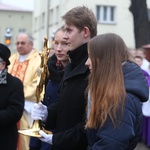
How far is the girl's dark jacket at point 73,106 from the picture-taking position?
3.71 metres

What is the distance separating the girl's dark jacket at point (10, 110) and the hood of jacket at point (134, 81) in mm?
2253

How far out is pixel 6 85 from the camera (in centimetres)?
554

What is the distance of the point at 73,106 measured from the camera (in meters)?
3.85

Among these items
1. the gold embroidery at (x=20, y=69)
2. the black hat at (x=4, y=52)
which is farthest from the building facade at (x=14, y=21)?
the black hat at (x=4, y=52)

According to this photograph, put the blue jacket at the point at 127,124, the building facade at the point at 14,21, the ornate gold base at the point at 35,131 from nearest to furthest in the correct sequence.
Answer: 1. the blue jacket at the point at 127,124
2. the ornate gold base at the point at 35,131
3. the building facade at the point at 14,21

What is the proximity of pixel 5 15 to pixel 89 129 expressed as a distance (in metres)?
63.9

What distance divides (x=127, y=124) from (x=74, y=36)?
100 centimetres

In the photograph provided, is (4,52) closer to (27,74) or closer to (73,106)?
(73,106)

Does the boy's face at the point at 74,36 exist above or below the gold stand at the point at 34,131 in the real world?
above

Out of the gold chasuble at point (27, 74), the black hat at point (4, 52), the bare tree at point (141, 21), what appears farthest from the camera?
the bare tree at point (141, 21)

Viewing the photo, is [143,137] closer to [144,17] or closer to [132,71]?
[132,71]

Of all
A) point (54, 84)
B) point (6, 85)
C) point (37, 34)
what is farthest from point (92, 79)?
point (37, 34)

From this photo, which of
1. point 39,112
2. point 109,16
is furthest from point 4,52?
point 109,16

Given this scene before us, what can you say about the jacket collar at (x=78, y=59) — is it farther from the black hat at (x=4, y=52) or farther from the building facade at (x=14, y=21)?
the building facade at (x=14, y=21)
